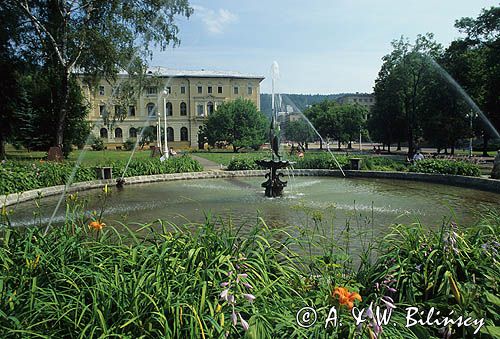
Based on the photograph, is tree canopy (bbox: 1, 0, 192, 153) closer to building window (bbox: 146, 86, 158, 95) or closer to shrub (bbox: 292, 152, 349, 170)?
building window (bbox: 146, 86, 158, 95)

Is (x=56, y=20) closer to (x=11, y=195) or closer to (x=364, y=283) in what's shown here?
(x=11, y=195)

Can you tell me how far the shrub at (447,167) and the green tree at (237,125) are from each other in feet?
126

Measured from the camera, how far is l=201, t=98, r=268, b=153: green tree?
195ft

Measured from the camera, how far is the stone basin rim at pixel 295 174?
47.5 feet

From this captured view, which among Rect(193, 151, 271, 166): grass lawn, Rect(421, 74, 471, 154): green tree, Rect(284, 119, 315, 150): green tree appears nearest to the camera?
Rect(193, 151, 271, 166): grass lawn

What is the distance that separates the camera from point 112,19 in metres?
25.4

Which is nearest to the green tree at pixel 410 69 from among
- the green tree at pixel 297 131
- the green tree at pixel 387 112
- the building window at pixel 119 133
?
the green tree at pixel 387 112

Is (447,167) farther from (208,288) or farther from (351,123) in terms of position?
(351,123)

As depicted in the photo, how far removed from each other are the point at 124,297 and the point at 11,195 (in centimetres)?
1138

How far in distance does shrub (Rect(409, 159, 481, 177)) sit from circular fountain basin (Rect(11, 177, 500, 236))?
2.66 m

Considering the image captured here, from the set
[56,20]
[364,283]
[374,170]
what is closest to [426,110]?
[374,170]

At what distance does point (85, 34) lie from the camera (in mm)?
23562

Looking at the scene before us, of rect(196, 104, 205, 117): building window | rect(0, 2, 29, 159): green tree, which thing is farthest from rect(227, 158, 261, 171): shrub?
rect(196, 104, 205, 117): building window

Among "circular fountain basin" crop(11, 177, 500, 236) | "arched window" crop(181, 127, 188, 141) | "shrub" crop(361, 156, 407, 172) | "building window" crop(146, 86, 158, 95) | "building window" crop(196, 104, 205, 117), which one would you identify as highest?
"building window" crop(196, 104, 205, 117)
